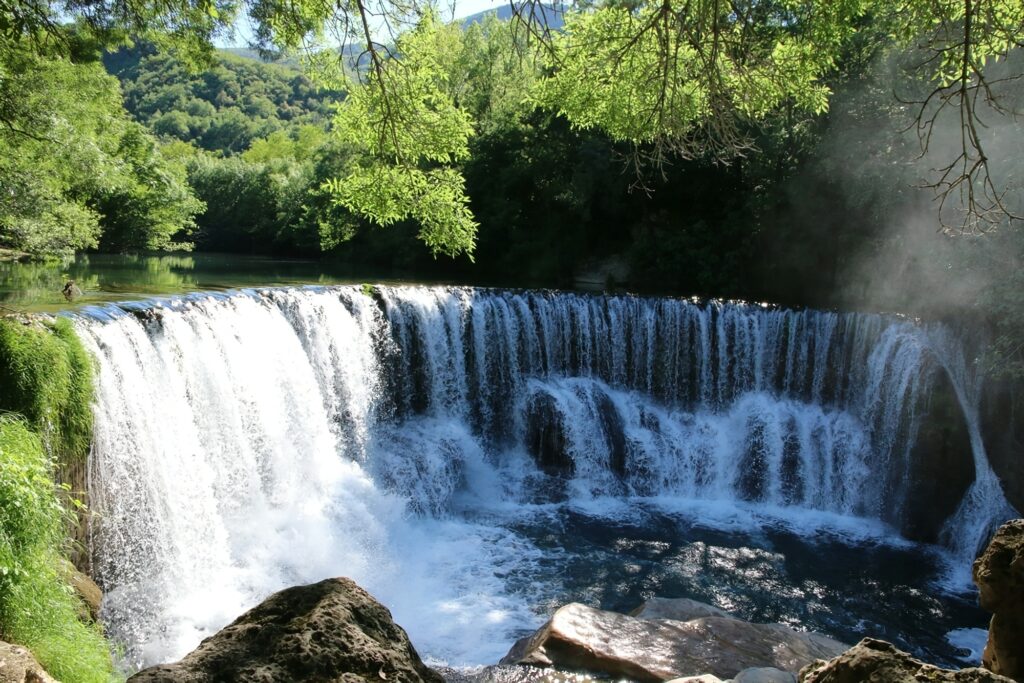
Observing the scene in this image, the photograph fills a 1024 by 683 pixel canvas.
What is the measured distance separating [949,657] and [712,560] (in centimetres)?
264

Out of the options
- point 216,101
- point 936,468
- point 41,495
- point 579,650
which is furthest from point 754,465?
point 216,101

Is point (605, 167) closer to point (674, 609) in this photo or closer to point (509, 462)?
point (509, 462)

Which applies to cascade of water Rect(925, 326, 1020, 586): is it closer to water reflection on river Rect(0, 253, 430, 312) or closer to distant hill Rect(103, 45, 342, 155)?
water reflection on river Rect(0, 253, 430, 312)

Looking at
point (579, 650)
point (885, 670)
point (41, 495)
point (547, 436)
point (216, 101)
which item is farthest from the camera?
point (216, 101)

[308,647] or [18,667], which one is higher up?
[308,647]

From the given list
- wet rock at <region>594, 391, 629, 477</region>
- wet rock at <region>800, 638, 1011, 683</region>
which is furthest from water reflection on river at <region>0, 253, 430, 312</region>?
wet rock at <region>800, 638, 1011, 683</region>

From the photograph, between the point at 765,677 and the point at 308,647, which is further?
the point at 765,677

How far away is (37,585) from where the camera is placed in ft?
16.3

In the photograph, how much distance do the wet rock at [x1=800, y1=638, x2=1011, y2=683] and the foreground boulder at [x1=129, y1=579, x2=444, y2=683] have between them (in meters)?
1.30

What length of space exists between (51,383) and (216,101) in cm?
8383

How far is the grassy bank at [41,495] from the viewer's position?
4797 millimetres

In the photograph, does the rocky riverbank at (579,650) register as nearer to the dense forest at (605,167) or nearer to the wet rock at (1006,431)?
the dense forest at (605,167)

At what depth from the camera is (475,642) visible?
732cm

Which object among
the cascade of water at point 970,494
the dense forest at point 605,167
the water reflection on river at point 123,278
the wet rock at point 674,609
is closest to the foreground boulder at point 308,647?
the dense forest at point 605,167
